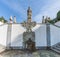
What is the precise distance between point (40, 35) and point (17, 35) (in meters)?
2.70

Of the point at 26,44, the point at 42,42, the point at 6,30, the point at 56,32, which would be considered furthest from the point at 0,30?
the point at 56,32

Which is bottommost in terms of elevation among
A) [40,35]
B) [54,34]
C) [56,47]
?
[56,47]

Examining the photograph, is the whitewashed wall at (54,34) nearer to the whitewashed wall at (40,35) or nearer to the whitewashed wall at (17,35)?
the whitewashed wall at (40,35)

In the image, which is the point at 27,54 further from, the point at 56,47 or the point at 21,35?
the point at 56,47

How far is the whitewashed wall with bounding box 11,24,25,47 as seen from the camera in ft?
71.0

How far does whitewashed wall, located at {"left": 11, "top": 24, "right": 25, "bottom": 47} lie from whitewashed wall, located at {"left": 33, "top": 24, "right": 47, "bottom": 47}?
5.45ft

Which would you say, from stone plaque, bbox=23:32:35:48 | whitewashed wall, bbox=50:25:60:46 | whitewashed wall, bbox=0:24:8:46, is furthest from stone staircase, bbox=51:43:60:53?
whitewashed wall, bbox=0:24:8:46

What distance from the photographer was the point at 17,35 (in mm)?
22000

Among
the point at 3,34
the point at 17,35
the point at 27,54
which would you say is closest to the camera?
the point at 27,54

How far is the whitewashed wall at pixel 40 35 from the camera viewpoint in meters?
21.8

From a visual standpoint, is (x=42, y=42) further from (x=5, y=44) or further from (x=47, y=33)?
(x=5, y=44)

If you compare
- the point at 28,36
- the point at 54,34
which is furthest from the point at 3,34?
the point at 54,34

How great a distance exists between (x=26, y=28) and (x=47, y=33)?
2.54 m

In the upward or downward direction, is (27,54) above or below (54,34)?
below
